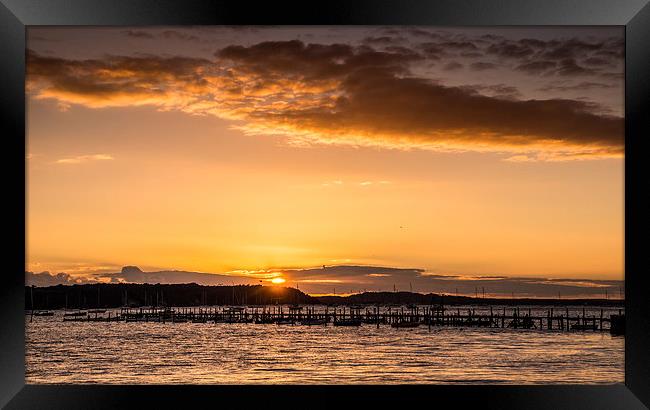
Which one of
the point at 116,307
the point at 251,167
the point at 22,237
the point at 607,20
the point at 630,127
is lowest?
the point at 116,307

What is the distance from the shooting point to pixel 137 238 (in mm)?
42844

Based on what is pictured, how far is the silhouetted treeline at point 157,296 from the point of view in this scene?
73.2 metres

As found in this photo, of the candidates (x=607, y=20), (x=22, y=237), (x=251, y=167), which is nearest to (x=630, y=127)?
(x=607, y=20)

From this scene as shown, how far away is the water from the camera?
29.5 m

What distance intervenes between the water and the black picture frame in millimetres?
23087

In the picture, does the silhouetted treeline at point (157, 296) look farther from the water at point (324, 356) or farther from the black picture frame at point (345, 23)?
the black picture frame at point (345, 23)

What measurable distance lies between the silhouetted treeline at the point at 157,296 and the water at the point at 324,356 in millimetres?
23858

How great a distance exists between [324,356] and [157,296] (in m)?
40.8

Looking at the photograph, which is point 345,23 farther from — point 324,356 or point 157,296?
point 157,296

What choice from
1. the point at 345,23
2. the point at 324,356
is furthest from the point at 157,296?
the point at 345,23

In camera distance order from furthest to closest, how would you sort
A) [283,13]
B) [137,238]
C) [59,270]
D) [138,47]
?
[59,270], [137,238], [138,47], [283,13]

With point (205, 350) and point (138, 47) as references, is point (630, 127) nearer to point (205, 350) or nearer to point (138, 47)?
point (138, 47)

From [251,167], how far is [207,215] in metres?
9.54

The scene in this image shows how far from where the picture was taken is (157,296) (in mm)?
72312
